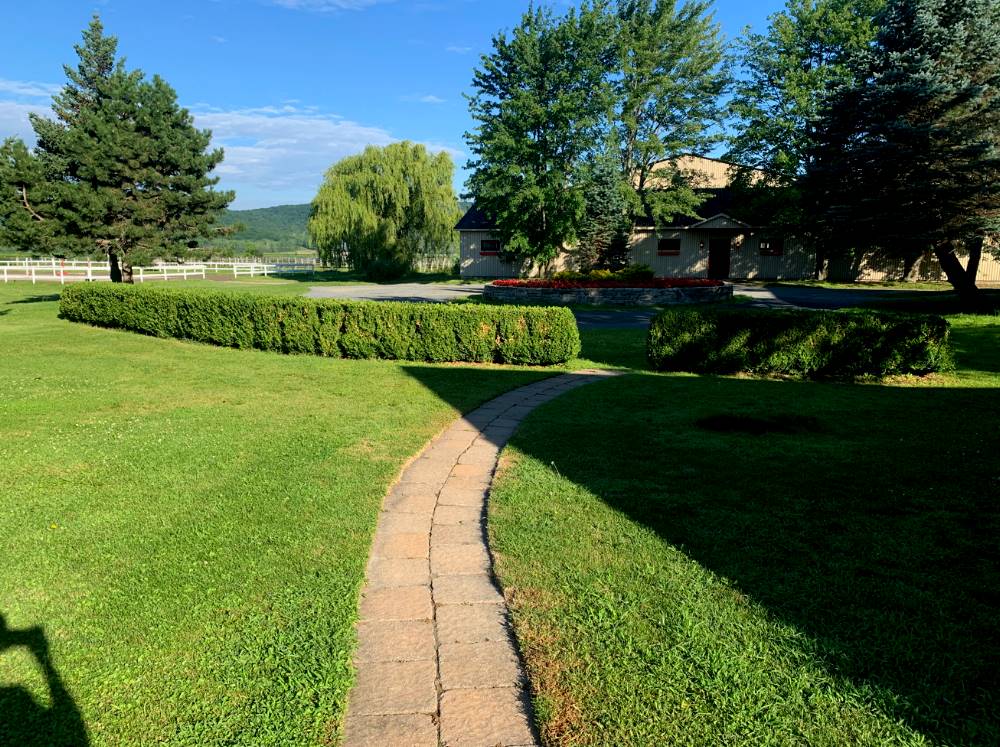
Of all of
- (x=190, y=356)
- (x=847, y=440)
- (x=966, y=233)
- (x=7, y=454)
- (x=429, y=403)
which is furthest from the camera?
(x=966, y=233)

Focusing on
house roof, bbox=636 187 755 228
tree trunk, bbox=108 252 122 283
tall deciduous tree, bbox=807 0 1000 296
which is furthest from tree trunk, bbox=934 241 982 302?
tree trunk, bbox=108 252 122 283

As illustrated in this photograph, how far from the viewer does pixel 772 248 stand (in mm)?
31656

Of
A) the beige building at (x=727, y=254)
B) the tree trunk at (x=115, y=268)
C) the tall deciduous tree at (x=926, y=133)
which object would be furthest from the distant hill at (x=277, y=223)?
the tall deciduous tree at (x=926, y=133)

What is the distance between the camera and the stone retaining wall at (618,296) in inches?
835

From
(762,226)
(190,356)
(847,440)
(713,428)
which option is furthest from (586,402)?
(762,226)

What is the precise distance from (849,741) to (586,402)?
18.2 feet

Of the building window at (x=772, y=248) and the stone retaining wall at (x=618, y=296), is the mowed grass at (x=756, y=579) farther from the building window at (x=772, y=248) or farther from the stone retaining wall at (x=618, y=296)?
the building window at (x=772, y=248)

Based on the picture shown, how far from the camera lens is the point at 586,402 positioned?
7.61m

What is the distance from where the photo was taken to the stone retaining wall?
69.6 ft

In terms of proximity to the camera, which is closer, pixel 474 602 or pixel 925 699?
pixel 925 699

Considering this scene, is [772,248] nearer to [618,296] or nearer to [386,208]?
[618,296]

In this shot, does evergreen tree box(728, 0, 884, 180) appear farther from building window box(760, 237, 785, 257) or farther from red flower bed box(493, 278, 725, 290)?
red flower bed box(493, 278, 725, 290)

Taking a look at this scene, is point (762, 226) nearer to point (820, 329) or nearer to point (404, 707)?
point (820, 329)

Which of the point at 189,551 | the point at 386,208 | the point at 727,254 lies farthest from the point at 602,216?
the point at 189,551
